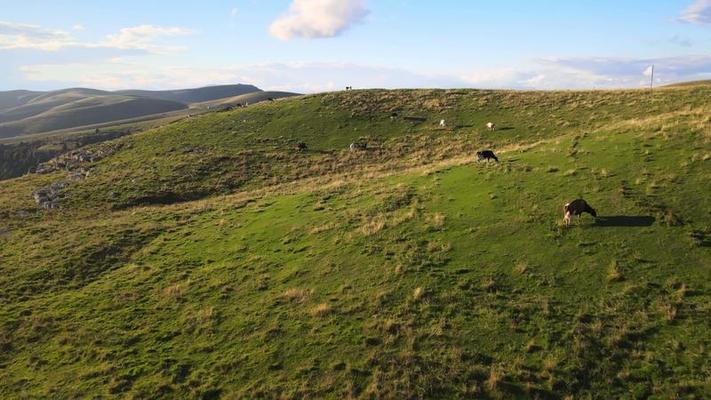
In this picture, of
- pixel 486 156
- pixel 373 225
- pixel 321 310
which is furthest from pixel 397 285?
pixel 486 156

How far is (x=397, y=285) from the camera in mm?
20906

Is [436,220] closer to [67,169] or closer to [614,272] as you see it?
[614,272]

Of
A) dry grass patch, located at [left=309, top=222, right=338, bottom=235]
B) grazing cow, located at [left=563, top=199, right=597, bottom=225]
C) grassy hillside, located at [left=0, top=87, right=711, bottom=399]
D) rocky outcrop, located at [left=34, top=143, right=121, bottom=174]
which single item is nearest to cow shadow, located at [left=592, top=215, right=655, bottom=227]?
grassy hillside, located at [left=0, top=87, right=711, bottom=399]

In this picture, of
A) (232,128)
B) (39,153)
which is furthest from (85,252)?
(39,153)

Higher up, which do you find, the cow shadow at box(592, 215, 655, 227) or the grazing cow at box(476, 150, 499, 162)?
the grazing cow at box(476, 150, 499, 162)

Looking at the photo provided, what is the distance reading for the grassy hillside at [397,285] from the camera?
15.6 metres

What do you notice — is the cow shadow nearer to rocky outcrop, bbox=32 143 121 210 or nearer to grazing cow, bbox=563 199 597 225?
grazing cow, bbox=563 199 597 225

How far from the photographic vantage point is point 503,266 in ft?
69.6

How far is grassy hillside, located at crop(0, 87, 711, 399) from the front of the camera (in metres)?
15.6

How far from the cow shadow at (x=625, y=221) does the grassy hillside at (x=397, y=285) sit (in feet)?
0.39

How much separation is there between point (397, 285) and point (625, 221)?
39.9 ft

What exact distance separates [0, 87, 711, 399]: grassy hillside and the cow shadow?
0.39ft

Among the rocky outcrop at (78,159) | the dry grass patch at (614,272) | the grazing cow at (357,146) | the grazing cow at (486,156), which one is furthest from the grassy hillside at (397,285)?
the rocky outcrop at (78,159)

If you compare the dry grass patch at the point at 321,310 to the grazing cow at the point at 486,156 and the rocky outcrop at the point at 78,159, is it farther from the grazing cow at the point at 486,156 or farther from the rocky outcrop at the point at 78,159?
the rocky outcrop at the point at 78,159
